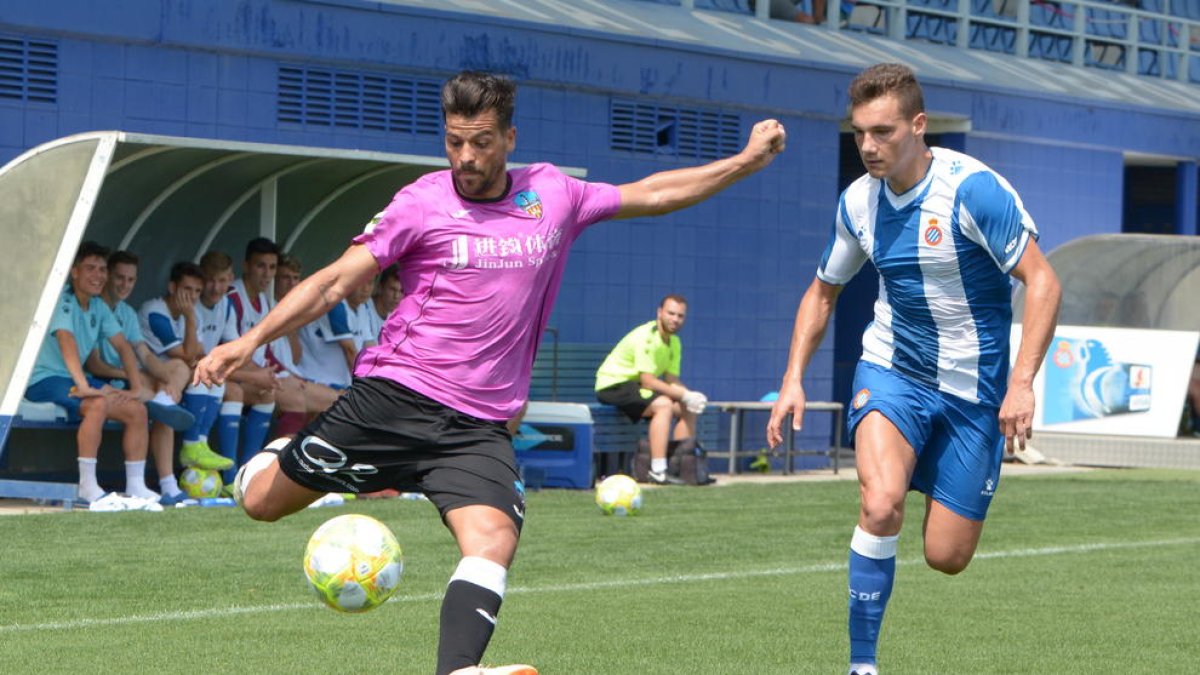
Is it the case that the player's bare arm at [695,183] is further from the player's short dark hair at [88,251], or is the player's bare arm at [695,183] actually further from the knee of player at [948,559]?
the player's short dark hair at [88,251]

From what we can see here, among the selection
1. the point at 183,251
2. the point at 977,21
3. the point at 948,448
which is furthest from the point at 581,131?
the point at 948,448

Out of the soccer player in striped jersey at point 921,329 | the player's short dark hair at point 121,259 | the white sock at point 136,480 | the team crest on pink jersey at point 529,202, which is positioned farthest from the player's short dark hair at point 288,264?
the team crest on pink jersey at point 529,202

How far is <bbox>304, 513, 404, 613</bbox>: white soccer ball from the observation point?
686cm

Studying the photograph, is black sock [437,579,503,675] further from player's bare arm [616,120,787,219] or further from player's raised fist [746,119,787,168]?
player's raised fist [746,119,787,168]

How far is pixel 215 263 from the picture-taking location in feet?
47.7

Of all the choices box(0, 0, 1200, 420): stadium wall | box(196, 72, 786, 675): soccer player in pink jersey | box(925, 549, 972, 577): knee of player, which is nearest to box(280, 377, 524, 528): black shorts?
box(196, 72, 786, 675): soccer player in pink jersey

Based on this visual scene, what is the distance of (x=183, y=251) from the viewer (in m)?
15.5

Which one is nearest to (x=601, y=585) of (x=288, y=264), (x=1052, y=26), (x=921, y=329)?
(x=921, y=329)

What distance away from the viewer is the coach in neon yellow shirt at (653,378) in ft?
57.7

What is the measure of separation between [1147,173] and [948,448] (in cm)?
2310

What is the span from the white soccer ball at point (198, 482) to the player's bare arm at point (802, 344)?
24.2 feet

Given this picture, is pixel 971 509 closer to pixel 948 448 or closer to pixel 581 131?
pixel 948 448

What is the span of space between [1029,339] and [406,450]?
2184mm

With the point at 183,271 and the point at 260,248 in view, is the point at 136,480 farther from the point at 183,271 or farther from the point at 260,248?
the point at 260,248
